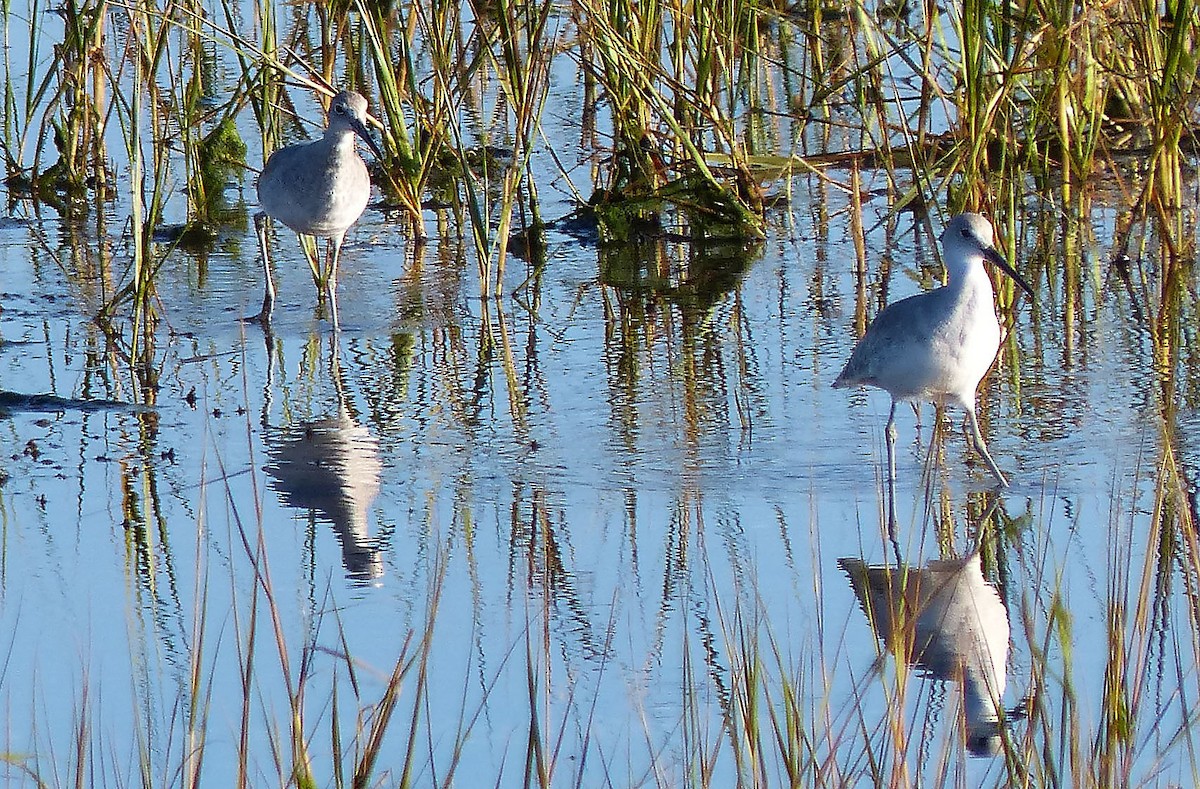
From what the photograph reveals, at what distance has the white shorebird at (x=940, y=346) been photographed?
5.99m

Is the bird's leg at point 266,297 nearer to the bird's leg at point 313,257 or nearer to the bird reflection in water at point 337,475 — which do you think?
the bird's leg at point 313,257

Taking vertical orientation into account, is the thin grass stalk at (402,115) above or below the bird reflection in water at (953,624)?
above

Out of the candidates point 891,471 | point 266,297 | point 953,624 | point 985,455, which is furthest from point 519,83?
point 953,624

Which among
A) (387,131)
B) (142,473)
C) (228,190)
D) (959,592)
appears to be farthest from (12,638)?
(228,190)

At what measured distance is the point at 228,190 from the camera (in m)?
10.3

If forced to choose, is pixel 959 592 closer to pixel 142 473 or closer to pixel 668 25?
pixel 142 473

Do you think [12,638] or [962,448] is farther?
[962,448]

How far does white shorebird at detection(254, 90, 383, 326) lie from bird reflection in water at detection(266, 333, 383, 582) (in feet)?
5.04

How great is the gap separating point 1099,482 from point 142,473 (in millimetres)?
2800

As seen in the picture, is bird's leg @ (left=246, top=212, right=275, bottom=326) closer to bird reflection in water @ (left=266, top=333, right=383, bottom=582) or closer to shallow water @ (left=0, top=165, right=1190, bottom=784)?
shallow water @ (left=0, top=165, right=1190, bottom=784)

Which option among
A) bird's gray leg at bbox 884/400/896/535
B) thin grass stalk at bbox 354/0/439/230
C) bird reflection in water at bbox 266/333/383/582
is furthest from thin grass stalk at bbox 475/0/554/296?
bird's gray leg at bbox 884/400/896/535

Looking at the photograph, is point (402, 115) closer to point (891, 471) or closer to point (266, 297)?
point (266, 297)

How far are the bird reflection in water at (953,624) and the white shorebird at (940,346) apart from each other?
0.76 m

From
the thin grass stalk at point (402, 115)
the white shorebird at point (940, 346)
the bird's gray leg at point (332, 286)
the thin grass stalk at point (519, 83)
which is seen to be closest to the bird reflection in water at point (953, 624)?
the white shorebird at point (940, 346)
